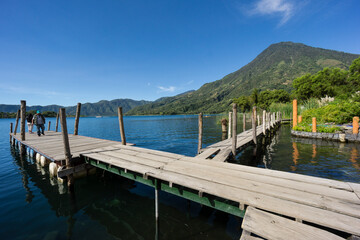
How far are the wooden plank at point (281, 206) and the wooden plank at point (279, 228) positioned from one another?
113 mm

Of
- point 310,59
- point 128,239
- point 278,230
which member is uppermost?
point 310,59

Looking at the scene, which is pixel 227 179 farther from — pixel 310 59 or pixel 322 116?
pixel 310 59

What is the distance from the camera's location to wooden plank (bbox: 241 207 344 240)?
2.20 m

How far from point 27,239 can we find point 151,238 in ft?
11.9

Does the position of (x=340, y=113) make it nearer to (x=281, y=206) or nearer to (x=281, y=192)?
(x=281, y=192)

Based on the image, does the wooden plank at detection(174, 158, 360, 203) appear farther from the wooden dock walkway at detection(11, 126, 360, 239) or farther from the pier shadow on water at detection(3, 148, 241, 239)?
the pier shadow on water at detection(3, 148, 241, 239)

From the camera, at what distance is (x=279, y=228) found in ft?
7.74

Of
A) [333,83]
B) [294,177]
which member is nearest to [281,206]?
[294,177]

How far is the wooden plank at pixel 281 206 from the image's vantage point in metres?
2.26

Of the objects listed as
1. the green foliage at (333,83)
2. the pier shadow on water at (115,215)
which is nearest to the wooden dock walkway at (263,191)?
the pier shadow on water at (115,215)

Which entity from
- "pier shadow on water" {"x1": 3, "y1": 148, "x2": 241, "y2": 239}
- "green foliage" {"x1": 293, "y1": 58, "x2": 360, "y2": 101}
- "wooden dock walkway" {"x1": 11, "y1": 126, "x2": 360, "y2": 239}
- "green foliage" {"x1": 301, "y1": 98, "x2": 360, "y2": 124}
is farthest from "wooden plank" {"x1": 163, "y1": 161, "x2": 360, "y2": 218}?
"green foliage" {"x1": 293, "y1": 58, "x2": 360, "y2": 101}

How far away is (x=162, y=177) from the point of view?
164 inches

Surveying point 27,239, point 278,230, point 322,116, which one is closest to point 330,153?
point 322,116

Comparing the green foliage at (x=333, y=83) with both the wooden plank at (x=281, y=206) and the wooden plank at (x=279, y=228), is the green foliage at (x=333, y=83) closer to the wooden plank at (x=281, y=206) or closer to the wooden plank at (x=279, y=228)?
the wooden plank at (x=281, y=206)
